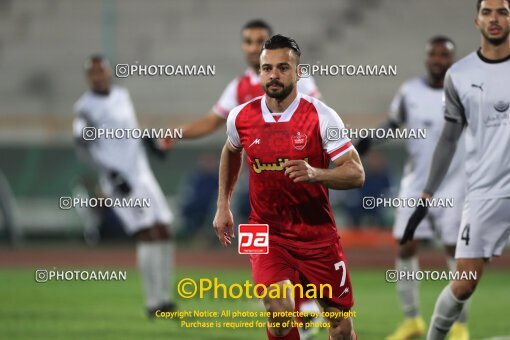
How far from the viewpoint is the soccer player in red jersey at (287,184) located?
5223mm

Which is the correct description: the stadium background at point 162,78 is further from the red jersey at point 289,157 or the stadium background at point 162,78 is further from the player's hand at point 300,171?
the player's hand at point 300,171

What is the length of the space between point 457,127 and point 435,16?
1614 cm

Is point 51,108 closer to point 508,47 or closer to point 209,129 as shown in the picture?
point 209,129

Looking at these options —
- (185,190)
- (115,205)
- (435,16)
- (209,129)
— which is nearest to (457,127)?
(209,129)

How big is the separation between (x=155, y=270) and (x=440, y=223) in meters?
2.80

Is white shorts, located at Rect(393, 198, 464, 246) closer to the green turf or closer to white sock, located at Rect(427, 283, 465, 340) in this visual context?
the green turf

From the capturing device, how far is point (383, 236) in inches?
691

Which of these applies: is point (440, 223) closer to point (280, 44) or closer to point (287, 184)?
point (287, 184)

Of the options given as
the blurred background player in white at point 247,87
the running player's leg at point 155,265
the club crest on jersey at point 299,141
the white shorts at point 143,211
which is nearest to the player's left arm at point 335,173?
the club crest on jersey at point 299,141

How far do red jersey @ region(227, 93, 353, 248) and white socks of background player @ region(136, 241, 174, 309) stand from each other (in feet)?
13.1

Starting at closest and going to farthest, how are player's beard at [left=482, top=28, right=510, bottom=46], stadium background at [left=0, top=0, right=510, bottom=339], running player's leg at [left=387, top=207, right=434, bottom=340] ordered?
player's beard at [left=482, top=28, right=510, bottom=46]
running player's leg at [left=387, top=207, right=434, bottom=340]
stadium background at [left=0, top=0, right=510, bottom=339]

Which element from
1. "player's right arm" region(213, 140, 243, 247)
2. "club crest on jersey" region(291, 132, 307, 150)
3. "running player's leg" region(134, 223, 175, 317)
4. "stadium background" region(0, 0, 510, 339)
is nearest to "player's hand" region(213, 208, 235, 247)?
"player's right arm" region(213, 140, 243, 247)

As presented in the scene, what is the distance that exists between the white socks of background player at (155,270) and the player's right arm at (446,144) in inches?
154

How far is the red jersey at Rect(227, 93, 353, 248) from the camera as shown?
5262 millimetres
